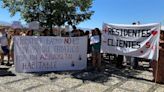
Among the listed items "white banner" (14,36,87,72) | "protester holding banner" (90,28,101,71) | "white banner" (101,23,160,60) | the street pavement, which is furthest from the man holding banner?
A: "white banner" (14,36,87,72)

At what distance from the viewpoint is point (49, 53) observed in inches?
383

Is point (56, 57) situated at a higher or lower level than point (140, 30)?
lower

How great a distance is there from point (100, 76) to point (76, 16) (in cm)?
492

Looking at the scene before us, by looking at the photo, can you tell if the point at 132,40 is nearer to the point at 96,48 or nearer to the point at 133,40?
the point at 133,40

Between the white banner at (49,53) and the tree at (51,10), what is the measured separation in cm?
261

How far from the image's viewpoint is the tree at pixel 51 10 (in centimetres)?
1220

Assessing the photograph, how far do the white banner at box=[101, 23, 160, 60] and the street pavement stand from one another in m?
0.83

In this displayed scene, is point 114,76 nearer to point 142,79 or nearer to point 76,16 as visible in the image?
point 142,79

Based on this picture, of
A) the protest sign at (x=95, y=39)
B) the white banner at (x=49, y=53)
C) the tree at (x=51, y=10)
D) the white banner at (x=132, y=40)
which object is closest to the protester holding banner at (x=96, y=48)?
the protest sign at (x=95, y=39)

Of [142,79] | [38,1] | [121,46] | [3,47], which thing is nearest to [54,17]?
[38,1]

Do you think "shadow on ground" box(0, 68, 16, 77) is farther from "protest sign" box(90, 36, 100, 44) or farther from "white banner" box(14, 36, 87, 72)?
"protest sign" box(90, 36, 100, 44)

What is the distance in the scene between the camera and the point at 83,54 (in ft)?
34.0

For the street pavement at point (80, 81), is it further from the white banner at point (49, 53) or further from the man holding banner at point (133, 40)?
the man holding banner at point (133, 40)

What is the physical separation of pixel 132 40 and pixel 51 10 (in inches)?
185
